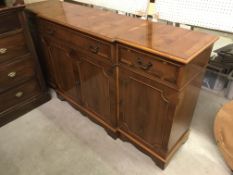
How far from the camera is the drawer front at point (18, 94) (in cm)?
178

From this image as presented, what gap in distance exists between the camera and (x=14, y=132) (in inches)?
69.6

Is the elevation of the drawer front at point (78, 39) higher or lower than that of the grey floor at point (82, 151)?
→ higher

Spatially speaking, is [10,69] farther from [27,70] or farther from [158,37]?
[158,37]

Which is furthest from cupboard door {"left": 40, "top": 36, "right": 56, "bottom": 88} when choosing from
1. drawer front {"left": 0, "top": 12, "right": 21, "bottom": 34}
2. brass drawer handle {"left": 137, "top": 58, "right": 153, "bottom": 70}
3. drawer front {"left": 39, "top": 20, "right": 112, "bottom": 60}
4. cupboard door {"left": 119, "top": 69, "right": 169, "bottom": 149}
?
brass drawer handle {"left": 137, "top": 58, "right": 153, "bottom": 70}

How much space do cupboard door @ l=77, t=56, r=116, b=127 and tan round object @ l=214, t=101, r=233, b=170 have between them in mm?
734

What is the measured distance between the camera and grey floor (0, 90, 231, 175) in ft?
4.74

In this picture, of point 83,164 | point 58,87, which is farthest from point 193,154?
point 58,87

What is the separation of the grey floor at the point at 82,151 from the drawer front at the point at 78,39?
0.74 meters

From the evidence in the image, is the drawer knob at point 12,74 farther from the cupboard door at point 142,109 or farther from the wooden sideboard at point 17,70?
the cupboard door at point 142,109

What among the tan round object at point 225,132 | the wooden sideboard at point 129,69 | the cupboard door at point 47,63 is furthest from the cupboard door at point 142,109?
the cupboard door at point 47,63

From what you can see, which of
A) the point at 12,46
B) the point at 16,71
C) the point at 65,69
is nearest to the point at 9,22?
the point at 12,46

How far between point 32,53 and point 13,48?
17cm

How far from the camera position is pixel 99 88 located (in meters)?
1.50

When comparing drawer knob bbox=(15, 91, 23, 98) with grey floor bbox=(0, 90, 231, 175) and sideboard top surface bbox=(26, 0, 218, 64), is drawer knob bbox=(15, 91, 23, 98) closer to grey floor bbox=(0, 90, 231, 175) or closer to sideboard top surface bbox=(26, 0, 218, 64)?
grey floor bbox=(0, 90, 231, 175)
